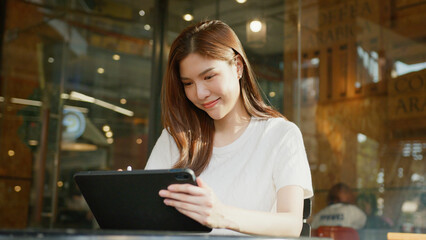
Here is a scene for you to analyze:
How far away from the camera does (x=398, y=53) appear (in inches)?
122

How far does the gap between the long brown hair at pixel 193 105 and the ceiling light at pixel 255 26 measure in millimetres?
2085

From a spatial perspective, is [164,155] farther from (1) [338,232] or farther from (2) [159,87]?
(2) [159,87]

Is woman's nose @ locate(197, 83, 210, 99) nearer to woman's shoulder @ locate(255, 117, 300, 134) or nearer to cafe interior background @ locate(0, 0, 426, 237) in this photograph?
woman's shoulder @ locate(255, 117, 300, 134)

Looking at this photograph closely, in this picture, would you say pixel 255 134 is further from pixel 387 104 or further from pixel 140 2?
pixel 140 2

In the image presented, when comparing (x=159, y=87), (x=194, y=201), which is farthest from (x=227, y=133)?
(x=159, y=87)

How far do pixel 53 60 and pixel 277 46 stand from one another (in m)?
2.56

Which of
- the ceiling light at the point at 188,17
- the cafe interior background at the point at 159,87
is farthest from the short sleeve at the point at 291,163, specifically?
the ceiling light at the point at 188,17

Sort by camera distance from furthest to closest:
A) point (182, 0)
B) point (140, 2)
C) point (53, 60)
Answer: point (53, 60)
point (140, 2)
point (182, 0)

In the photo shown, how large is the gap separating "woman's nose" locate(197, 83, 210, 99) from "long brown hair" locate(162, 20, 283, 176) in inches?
3.5

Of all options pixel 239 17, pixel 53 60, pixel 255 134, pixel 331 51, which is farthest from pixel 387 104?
pixel 53 60

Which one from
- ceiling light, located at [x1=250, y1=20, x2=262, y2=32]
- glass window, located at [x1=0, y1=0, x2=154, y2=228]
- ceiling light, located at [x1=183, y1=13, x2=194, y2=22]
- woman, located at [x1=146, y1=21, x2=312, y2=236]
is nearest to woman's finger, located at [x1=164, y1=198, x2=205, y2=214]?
woman, located at [x1=146, y1=21, x2=312, y2=236]

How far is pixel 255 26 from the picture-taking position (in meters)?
3.78

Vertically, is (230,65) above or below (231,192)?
above

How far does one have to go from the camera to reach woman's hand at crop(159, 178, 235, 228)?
1037 millimetres
